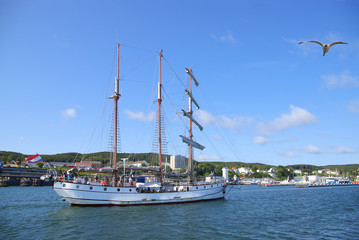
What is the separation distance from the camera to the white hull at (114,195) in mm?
36469

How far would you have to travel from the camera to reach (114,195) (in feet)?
125

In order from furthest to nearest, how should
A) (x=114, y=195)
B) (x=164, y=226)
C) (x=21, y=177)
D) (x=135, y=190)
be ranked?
(x=21, y=177), (x=135, y=190), (x=114, y=195), (x=164, y=226)

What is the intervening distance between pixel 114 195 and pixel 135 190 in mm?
3358

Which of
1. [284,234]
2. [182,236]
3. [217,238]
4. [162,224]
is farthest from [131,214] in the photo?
[284,234]

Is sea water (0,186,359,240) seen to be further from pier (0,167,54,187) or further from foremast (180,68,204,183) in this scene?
pier (0,167,54,187)

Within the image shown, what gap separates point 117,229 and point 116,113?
25.3 meters

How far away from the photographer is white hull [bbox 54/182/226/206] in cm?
3647

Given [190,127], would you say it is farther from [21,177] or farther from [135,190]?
[21,177]

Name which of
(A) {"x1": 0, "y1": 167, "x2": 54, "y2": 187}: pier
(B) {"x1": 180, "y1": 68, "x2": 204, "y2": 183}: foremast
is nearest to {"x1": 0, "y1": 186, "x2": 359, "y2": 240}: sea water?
(B) {"x1": 180, "y1": 68, "x2": 204, "y2": 183}: foremast

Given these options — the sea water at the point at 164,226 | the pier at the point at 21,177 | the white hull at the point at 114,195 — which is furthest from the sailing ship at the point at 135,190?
the pier at the point at 21,177

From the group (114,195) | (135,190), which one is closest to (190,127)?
(135,190)

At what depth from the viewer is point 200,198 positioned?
4675 centimetres

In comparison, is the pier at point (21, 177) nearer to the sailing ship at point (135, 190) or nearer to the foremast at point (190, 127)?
the sailing ship at point (135, 190)

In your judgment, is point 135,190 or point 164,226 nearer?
point 164,226
